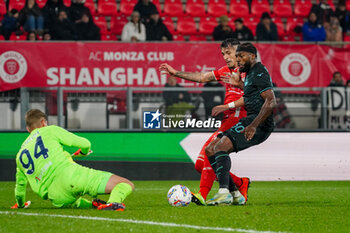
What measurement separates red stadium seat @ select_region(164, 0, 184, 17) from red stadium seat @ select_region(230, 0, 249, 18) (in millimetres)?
1334

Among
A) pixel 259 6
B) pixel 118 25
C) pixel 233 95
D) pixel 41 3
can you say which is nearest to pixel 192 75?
pixel 233 95

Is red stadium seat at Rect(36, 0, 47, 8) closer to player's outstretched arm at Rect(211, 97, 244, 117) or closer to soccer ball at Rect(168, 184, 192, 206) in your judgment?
player's outstretched arm at Rect(211, 97, 244, 117)

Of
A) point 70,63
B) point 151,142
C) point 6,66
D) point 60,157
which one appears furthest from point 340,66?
point 60,157

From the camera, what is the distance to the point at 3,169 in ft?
42.4

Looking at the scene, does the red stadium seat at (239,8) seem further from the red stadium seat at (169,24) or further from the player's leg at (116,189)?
the player's leg at (116,189)

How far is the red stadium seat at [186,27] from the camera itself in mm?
18453

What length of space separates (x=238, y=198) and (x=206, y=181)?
1.48 feet

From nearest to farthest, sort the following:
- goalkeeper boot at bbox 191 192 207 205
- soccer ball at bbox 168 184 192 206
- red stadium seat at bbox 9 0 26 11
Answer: soccer ball at bbox 168 184 192 206 < goalkeeper boot at bbox 191 192 207 205 < red stadium seat at bbox 9 0 26 11

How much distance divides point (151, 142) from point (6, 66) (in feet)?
10.6

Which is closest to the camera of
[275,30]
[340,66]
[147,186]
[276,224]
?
[276,224]

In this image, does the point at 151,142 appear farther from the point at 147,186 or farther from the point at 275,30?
the point at 275,30

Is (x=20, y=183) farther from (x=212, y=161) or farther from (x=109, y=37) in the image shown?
(x=109, y=37)

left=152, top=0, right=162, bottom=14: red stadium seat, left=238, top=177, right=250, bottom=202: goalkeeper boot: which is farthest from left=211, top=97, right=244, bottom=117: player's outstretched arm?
left=152, top=0, right=162, bottom=14: red stadium seat

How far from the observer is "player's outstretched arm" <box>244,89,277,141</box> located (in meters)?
7.71
